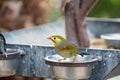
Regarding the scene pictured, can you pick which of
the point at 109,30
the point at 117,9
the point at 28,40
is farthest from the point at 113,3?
the point at 28,40

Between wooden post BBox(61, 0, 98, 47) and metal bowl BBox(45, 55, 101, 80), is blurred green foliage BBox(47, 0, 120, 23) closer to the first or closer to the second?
wooden post BBox(61, 0, 98, 47)

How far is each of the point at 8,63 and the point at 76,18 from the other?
0.61m

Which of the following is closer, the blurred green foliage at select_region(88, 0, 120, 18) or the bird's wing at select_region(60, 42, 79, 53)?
the bird's wing at select_region(60, 42, 79, 53)

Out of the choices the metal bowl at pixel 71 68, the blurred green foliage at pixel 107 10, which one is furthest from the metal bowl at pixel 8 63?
the blurred green foliage at pixel 107 10

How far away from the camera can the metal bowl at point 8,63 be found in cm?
248

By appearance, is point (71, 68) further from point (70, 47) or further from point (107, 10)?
point (107, 10)

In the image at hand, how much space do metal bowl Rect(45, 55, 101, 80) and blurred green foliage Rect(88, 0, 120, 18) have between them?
14.2 feet

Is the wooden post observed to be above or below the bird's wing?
above

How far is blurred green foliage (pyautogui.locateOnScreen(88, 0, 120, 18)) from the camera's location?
6.70 meters

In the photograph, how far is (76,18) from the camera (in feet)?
9.53

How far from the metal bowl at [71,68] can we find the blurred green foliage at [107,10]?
432cm

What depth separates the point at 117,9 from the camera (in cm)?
675

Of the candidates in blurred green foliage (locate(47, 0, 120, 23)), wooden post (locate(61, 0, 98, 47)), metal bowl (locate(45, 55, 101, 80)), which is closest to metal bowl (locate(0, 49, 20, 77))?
metal bowl (locate(45, 55, 101, 80))

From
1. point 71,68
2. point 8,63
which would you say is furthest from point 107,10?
point 71,68
